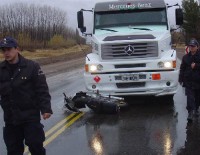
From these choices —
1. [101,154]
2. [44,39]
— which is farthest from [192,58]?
[44,39]

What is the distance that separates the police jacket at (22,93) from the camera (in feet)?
17.1

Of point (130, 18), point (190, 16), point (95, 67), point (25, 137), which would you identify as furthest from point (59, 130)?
point (190, 16)

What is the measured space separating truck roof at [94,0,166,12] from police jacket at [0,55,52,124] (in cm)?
695

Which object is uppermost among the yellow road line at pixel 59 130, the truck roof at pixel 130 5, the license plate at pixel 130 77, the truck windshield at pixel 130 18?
the truck roof at pixel 130 5

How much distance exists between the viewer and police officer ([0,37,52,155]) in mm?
5219

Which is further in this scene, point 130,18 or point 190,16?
point 190,16

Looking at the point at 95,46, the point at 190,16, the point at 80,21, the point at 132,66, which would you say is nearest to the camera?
the point at 132,66

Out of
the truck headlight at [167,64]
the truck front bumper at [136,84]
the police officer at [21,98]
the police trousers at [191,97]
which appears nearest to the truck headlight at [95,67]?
the truck front bumper at [136,84]

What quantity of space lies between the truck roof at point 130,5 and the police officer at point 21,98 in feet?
22.8

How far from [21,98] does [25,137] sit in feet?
1.65

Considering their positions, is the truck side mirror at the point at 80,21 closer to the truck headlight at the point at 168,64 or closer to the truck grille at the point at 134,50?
the truck grille at the point at 134,50

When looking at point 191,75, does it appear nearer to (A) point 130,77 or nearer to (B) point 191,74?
(B) point 191,74

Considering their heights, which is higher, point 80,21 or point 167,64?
point 80,21

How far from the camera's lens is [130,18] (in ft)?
39.0
